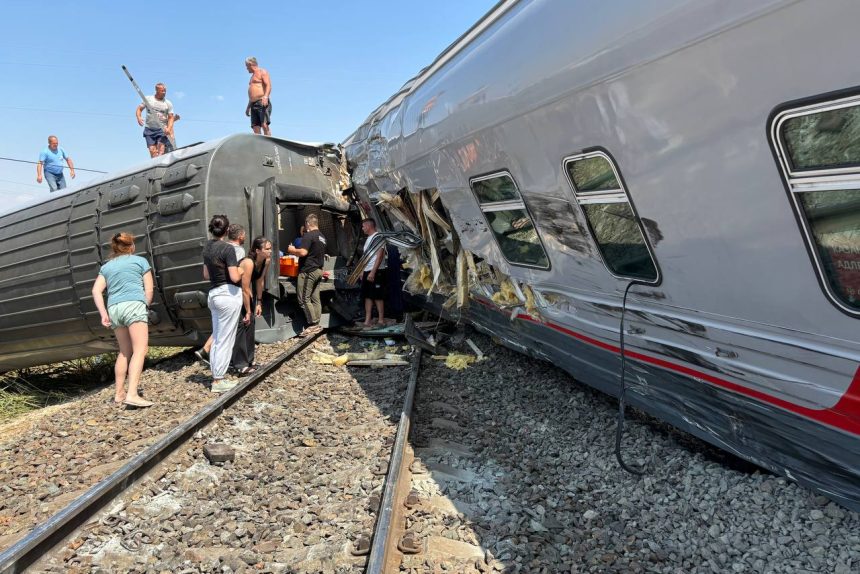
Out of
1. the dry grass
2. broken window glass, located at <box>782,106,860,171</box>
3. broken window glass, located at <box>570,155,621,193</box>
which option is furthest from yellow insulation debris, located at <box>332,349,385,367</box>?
broken window glass, located at <box>782,106,860,171</box>

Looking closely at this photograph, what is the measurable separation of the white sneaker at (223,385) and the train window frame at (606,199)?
4.40 metres

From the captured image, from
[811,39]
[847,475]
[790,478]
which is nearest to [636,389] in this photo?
[790,478]

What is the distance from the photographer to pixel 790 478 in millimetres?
2906

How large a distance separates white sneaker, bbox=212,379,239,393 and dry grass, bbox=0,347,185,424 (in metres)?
3.47

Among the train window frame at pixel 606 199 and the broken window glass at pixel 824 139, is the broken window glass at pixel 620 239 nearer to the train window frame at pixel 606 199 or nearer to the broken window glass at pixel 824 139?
the train window frame at pixel 606 199

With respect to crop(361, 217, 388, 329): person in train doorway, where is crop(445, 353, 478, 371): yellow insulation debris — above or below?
below

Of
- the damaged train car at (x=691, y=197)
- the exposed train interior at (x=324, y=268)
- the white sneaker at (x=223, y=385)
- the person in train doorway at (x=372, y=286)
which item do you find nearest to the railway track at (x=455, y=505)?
the damaged train car at (x=691, y=197)

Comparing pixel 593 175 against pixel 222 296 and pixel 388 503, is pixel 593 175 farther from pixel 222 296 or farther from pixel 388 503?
pixel 222 296

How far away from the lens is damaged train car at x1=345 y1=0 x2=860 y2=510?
2111 mm

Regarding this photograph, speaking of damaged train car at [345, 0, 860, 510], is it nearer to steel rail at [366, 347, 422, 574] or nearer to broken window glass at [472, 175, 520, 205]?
broken window glass at [472, 175, 520, 205]

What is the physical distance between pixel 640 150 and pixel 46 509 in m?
4.27

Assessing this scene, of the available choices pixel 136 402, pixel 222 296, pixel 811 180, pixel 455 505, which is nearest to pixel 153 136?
pixel 222 296

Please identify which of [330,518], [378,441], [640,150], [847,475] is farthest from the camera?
[378,441]

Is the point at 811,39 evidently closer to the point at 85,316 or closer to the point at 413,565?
the point at 413,565
